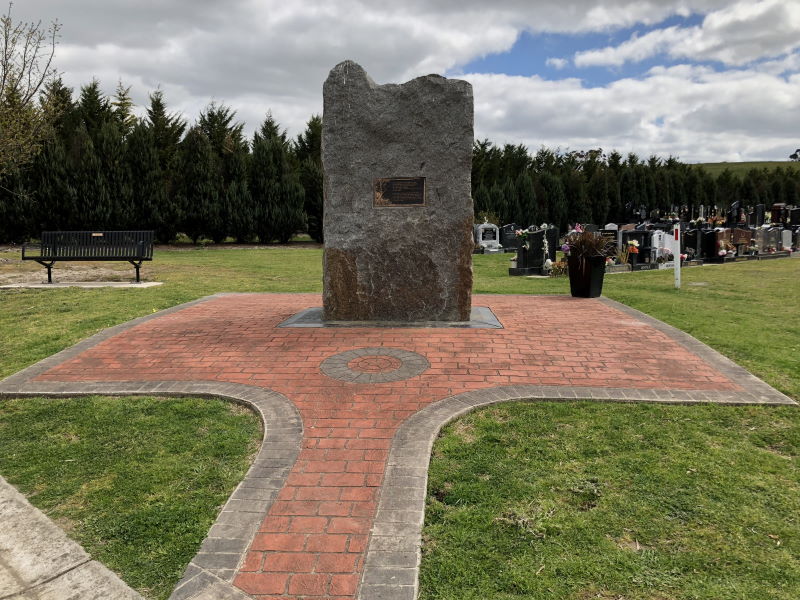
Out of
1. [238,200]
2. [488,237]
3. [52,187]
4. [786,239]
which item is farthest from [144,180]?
[786,239]

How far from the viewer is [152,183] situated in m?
22.9

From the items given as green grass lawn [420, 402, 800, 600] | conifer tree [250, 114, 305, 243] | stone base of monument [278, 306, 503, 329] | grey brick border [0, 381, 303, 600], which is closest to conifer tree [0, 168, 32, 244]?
conifer tree [250, 114, 305, 243]

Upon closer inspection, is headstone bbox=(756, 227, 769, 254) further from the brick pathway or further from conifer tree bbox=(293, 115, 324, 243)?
conifer tree bbox=(293, 115, 324, 243)

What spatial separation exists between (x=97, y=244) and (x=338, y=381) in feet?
31.8

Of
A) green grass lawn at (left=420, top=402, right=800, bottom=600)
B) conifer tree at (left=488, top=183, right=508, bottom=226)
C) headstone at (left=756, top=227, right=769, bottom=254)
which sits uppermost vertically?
conifer tree at (left=488, top=183, right=508, bottom=226)

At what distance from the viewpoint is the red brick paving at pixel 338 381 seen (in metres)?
2.60

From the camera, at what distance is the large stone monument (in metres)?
6.75

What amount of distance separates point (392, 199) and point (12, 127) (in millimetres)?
12473

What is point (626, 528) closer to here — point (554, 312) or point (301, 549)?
point (301, 549)

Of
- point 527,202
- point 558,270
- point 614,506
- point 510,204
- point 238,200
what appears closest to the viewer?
point 614,506

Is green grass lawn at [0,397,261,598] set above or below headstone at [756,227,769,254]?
below

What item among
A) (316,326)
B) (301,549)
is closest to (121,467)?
(301,549)

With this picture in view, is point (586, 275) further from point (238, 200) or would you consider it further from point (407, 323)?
point (238, 200)

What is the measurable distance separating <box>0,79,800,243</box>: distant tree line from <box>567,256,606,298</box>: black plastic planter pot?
50.9 feet
